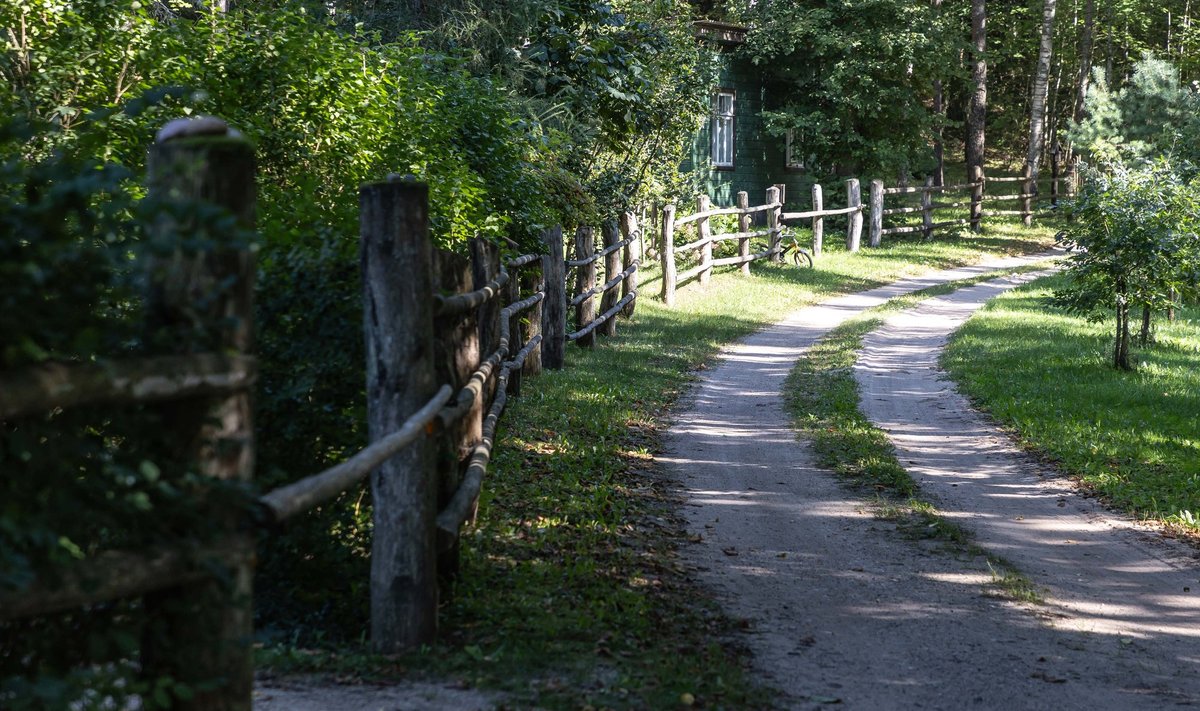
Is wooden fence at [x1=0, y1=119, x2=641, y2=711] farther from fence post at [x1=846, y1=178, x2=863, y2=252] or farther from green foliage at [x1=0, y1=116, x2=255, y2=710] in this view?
fence post at [x1=846, y1=178, x2=863, y2=252]

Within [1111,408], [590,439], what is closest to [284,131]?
[590,439]

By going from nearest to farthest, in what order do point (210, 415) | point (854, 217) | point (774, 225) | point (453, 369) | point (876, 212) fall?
1. point (210, 415)
2. point (453, 369)
3. point (774, 225)
4. point (854, 217)
5. point (876, 212)

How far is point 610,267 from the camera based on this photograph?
50.0 ft

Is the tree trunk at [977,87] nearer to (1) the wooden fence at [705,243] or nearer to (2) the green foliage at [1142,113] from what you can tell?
(2) the green foliage at [1142,113]

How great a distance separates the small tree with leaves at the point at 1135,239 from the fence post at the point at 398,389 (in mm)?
9216

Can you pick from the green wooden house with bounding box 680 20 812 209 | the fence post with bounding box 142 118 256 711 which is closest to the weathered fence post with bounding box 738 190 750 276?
the green wooden house with bounding box 680 20 812 209

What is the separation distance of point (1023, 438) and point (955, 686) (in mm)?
5469

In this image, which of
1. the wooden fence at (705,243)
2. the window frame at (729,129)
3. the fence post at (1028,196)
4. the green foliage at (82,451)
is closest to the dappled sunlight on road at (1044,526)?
the green foliage at (82,451)

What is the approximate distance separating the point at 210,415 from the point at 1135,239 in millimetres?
10740

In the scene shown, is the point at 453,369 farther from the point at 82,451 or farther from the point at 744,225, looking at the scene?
the point at 744,225

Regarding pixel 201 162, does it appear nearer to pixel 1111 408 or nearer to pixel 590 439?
pixel 590 439

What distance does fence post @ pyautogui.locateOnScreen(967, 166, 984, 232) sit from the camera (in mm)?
29672

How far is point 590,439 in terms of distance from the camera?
909cm

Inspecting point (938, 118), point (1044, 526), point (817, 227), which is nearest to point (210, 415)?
point (1044, 526)
